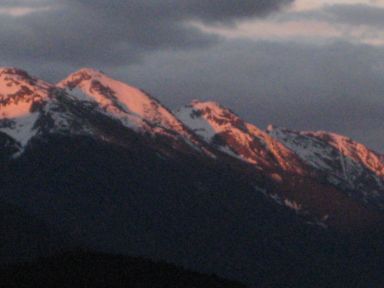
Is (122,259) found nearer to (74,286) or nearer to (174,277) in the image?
(174,277)

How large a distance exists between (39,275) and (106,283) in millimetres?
6724

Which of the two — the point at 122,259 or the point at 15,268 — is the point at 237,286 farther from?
the point at 15,268

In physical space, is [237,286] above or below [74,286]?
above

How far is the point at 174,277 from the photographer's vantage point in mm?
157125

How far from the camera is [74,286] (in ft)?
456

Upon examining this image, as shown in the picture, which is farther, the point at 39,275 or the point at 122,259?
the point at 122,259

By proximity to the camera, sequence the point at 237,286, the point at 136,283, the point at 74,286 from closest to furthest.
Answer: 1. the point at 74,286
2. the point at 136,283
3. the point at 237,286

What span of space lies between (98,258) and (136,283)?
13434 millimetres

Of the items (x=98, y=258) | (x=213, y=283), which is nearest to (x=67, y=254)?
(x=98, y=258)

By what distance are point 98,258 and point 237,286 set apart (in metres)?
15.6

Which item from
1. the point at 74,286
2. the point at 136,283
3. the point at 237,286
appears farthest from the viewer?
the point at 237,286

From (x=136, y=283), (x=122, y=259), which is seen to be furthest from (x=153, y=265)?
(x=136, y=283)

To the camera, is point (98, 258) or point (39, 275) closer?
point (39, 275)

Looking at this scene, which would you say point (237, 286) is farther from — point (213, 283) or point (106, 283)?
point (106, 283)
